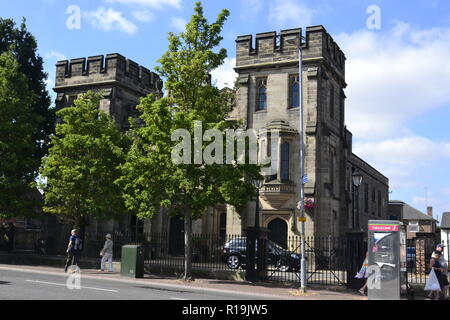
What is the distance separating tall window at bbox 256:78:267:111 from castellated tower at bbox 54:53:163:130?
31.7ft

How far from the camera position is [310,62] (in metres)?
28.1

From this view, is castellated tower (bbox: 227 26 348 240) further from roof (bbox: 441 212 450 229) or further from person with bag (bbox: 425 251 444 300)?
roof (bbox: 441 212 450 229)

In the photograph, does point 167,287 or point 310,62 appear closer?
point 167,287

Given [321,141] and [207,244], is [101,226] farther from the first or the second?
[321,141]

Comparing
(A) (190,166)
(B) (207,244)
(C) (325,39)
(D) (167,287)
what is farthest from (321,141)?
(D) (167,287)

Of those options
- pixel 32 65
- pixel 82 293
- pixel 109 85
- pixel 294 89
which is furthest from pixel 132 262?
pixel 32 65

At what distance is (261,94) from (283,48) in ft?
10.1

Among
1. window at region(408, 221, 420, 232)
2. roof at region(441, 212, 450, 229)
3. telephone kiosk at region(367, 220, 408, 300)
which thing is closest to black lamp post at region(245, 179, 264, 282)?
telephone kiosk at region(367, 220, 408, 300)

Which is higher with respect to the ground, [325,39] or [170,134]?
[325,39]

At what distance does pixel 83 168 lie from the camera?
937 inches

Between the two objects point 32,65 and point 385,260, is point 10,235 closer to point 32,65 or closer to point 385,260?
point 32,65

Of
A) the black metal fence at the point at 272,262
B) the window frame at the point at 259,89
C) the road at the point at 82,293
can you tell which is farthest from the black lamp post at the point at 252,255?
the window frame at the point at 259,89
